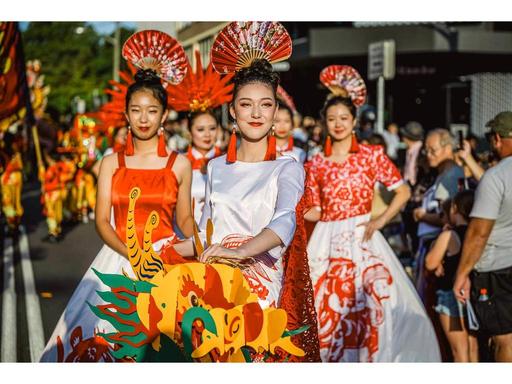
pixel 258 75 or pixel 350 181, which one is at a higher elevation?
pixel 258 75

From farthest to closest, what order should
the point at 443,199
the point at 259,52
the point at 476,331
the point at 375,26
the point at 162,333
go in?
the point at 375,26
the point at 443,199
the point at 476,331
the point at 259,52
the point at 162,333

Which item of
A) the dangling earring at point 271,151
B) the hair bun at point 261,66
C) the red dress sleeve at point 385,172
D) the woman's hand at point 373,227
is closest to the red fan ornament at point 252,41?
the hair bun at point 261,66

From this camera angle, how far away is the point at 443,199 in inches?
263

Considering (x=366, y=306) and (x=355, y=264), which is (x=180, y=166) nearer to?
(x=355, y=264)

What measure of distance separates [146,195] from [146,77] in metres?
0.68

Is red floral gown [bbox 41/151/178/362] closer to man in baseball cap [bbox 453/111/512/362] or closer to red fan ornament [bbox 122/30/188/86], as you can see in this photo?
red fan ornament [bbox 122/30/188/86]

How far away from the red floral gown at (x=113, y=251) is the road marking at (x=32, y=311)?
1.73 metres

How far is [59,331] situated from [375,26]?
1727 cm

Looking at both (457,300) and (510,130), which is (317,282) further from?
(510,130)

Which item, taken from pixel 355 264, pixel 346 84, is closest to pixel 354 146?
pixel 346 84

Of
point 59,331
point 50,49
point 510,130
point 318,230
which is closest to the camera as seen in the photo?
point 59,331

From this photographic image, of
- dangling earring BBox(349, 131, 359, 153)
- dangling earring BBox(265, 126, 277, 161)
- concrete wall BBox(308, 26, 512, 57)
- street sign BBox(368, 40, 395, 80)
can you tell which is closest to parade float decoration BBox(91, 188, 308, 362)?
dangling earring BBox(265, 126, 277, 161)

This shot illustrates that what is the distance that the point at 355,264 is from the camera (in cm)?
593

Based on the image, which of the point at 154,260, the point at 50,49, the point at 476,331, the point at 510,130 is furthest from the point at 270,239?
the point at 50,49
